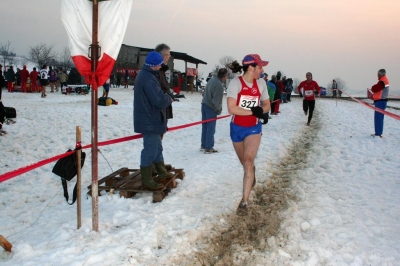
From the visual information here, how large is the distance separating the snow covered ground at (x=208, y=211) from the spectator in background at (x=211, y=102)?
0.47 meters

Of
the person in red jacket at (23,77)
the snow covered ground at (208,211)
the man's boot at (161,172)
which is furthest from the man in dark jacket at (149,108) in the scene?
the person in red jacket at (23,77)

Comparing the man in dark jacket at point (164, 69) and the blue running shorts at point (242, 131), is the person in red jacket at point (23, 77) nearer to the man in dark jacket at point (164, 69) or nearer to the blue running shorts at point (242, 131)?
the man in dark jacket at point (164, 69)

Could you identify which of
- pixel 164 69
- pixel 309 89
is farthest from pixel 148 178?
pixel 309 89

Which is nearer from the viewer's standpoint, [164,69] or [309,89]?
[164,69]

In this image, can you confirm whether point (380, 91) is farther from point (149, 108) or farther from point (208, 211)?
point (149, 108)

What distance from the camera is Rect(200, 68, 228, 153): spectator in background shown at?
8094 mm

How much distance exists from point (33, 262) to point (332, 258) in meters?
3.09

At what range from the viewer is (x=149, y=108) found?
484 centimetres

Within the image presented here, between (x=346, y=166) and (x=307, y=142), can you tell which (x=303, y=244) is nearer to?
(x=346, y=166)

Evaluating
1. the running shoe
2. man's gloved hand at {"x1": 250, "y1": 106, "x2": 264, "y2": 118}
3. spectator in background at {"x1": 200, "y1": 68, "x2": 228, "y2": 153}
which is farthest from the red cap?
spectator in background at {"x1": 200, "y1": 68, "x2": 228, "y2": 153}

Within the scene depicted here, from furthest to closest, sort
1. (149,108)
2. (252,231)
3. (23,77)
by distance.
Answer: (23,77)
(149,108)
(252,231)

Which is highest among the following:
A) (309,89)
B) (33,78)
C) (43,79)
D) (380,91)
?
(33,78)

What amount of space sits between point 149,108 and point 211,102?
3.54 m

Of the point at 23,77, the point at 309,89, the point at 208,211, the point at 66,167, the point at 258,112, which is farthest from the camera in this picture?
the point at 23,77
